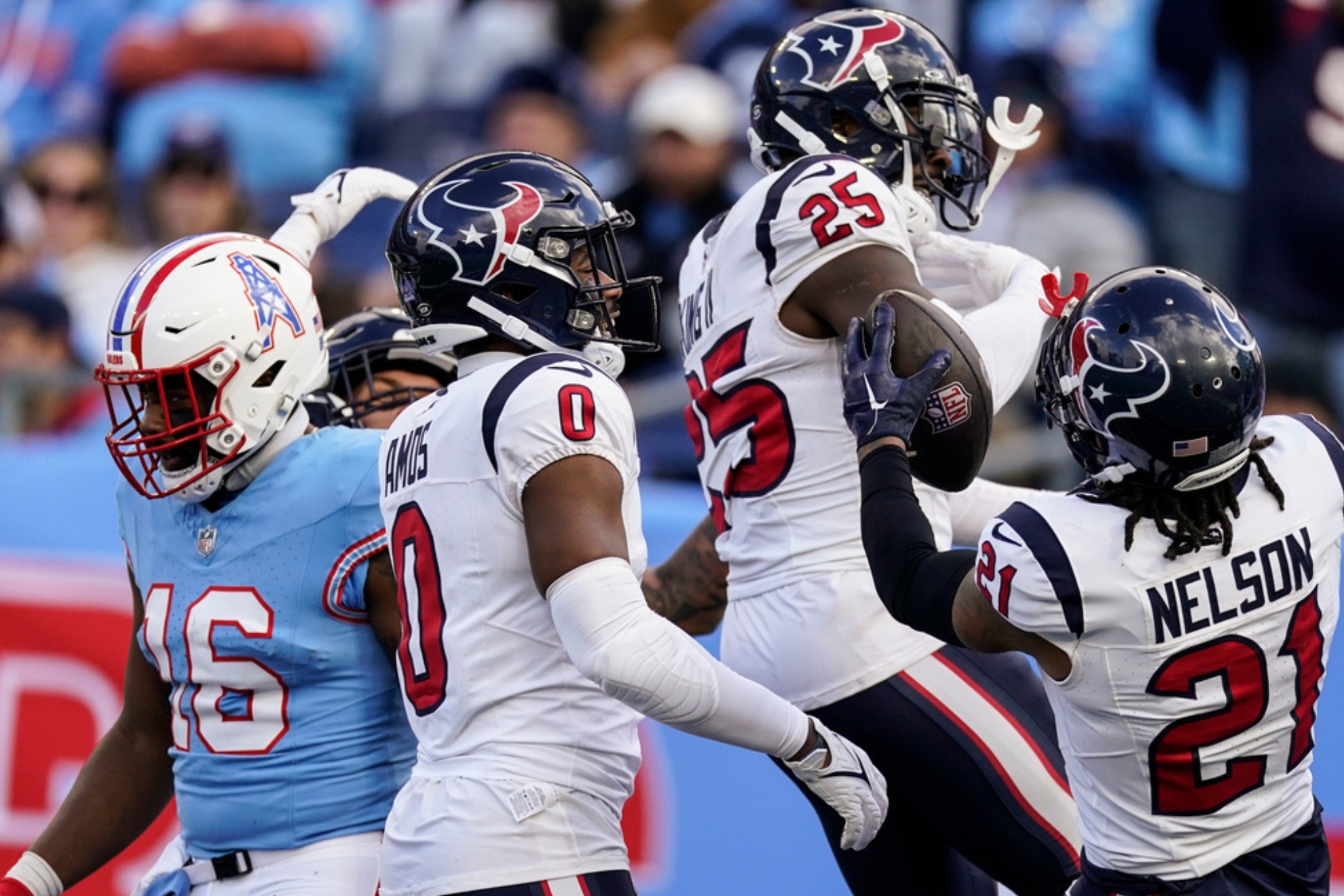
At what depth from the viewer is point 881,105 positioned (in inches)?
160

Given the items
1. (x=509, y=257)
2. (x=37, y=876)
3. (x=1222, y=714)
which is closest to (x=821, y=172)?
(x=509, y=257)

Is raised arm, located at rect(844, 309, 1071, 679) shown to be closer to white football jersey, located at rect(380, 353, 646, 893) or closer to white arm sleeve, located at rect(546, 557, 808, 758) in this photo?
white arm sleeve, located at rect(546, 557, 808, 758)

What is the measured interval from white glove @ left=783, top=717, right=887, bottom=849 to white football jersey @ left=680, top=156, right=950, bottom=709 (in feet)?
1.36

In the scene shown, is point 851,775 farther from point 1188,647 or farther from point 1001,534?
point 1188,647

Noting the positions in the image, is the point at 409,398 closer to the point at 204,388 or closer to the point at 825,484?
the point at 204,388

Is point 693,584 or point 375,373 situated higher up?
point 375,373

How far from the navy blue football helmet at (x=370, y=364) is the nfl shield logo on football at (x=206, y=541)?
874 millimetres

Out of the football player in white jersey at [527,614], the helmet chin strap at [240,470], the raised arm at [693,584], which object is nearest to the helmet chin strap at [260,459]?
the helmet chin strap at [240,470]

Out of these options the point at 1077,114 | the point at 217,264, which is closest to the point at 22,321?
the point at 1077,114

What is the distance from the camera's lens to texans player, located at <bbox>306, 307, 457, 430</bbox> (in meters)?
4.55

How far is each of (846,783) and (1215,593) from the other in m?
0.75

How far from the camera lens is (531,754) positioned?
3.20 m

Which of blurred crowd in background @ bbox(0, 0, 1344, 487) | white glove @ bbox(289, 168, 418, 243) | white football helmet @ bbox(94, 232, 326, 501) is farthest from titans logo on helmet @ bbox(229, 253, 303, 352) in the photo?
blurred crowd in background @ bbox(0, 0, 1344, 487)

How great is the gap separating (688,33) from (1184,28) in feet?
9.79
